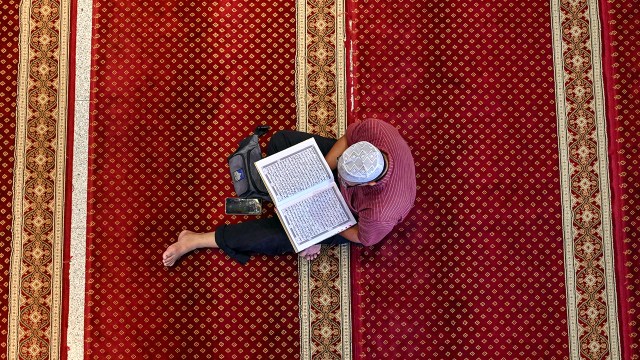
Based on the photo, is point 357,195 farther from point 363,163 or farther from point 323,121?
point 323,121

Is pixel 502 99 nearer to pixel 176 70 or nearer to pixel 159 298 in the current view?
pixel 176 70

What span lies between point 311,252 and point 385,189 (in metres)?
0.66

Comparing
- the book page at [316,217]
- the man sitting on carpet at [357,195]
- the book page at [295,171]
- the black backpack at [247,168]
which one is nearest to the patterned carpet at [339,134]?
the man sitting on carpet at [357,195]

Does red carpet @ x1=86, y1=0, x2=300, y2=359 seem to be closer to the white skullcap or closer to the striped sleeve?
the striped sleeve

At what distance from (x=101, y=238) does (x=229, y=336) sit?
0.69 m

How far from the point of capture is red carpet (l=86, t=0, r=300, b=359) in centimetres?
242

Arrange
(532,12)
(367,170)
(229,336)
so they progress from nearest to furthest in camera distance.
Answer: (367,170)
(229,336)
(532,12)

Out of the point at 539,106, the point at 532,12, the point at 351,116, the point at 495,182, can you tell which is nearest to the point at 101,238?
the point at 351,116

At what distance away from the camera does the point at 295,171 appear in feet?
6.73

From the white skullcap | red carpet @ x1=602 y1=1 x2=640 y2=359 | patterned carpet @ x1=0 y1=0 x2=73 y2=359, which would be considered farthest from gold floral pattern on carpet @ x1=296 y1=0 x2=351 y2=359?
red carpet @ x1=602 y1=1 x2=640 y2=359

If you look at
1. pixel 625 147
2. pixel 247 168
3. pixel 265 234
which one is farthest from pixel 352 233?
pixel 625 147

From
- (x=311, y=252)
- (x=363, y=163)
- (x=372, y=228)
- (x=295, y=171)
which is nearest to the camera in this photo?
(x=363, y=163)

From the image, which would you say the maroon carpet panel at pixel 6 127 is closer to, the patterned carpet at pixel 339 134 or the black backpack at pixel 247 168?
the patterned carpet at pixel 339 134

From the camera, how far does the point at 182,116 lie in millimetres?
2527
